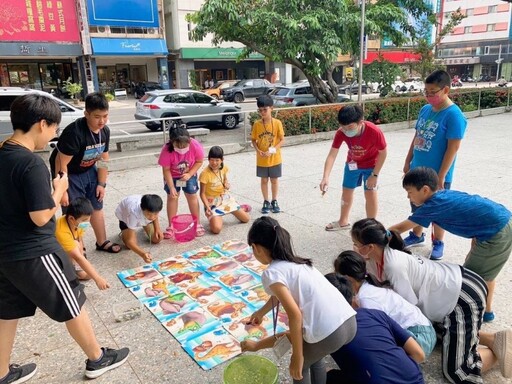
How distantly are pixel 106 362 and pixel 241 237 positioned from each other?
7.43 feet

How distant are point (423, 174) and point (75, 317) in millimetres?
2321

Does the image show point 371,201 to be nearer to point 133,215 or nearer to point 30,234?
point 133,215

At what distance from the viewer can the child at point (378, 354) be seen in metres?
1.92

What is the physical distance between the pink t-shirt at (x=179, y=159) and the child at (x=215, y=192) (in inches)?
6.3

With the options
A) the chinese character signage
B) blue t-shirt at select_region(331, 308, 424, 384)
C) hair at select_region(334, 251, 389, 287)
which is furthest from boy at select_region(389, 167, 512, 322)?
the chinese character signage

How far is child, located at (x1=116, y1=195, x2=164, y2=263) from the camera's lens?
3.77 metres

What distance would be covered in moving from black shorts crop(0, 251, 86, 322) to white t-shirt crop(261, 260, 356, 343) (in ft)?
3.58

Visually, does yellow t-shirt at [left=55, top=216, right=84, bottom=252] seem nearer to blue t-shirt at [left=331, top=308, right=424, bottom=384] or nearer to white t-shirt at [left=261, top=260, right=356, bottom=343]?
white t-shirt at [left=261, top=260, right=356, bottom=343]

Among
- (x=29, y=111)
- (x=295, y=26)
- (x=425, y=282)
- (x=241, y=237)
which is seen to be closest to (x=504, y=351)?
(x=425, y=282)

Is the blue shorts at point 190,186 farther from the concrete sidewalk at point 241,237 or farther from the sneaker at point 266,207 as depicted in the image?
the sneaker at point 266,207

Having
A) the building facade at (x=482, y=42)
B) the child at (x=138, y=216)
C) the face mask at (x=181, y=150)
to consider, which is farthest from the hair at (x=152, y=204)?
the building facade at (x=482, y=42)

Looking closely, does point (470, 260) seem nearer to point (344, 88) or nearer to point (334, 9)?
point (334, 9)

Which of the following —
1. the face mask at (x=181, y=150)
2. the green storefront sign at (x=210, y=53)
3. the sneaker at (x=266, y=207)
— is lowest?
the sneaker at (x=266, y=207)

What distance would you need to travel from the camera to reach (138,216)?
3.96 metres
